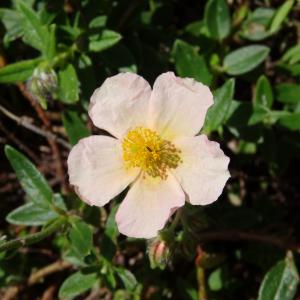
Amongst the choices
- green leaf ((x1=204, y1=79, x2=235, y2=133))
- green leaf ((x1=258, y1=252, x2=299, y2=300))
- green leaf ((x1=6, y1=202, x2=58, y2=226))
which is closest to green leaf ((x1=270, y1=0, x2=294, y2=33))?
green leaf ((x1=204, y1=79, x2=235, y2=133))

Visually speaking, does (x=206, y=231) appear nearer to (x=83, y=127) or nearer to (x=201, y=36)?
(x=83, y=127)

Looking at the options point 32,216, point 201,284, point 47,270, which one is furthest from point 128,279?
point 47,270

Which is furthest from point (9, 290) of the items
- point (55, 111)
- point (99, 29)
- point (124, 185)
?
point (99, 29)

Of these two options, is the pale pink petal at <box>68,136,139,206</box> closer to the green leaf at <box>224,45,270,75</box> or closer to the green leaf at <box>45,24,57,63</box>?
the green leaf at <box>45,24,57,63</box>

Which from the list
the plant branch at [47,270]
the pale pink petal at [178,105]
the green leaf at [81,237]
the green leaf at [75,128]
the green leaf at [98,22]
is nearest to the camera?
the pale pink petal at [178,105]

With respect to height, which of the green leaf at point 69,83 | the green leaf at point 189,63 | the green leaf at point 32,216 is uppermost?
the green leaf at point 69,83

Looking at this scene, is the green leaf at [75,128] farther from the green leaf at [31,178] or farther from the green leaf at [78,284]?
the green leaf at [78,284]

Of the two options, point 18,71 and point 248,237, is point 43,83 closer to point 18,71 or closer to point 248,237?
point 18,71

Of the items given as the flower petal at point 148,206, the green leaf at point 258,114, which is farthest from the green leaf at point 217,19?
the flower petal at point 148,206
